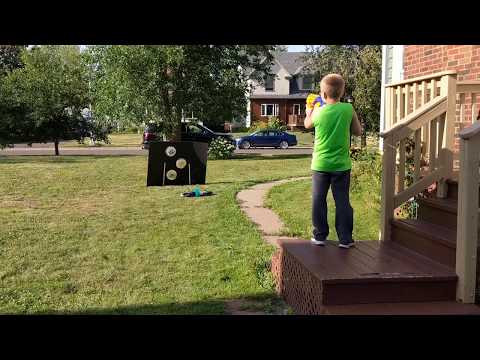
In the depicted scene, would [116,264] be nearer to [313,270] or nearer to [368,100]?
[313,270]

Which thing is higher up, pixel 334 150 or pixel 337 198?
A: pixel 334 150

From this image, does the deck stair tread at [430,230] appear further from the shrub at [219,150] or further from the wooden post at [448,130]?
the shrub at [219,150]

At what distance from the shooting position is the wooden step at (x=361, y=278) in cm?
393

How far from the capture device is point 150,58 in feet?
71.1

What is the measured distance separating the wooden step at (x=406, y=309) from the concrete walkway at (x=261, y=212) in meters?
2.83

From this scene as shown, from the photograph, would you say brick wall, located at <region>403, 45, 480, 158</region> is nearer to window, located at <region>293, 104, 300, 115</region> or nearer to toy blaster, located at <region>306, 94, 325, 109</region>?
toy blaster, located at <region>306, 94, 325, 109</region>

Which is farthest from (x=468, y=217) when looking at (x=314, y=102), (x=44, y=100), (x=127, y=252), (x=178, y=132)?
(x=44, y=100)

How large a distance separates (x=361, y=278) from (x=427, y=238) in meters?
1.08

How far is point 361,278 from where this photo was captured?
12.9 ft

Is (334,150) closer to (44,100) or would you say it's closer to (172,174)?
(172,174)

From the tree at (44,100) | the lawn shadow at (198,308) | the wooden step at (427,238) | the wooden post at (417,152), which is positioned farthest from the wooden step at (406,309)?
the tree at (44,100)

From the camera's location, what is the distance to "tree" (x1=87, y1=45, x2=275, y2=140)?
2178 centimetres
